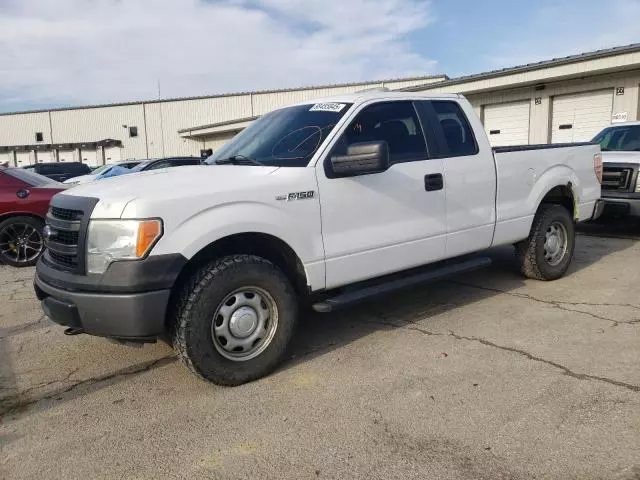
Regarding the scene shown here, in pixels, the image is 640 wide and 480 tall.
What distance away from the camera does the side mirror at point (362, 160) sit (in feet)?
12.1

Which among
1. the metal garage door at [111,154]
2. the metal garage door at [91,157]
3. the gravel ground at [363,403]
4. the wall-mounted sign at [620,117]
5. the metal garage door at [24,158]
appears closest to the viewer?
the gravel ground at [363,403]

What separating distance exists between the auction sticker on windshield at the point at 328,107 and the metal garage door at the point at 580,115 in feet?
43.1

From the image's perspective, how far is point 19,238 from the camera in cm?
798

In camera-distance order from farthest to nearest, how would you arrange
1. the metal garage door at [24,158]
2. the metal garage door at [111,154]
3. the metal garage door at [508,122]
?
the metal garage door at [24,158] < the metal garage door at [111,154] < the metal garage door at [508,122]

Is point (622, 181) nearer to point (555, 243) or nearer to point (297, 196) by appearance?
point (555, 243)

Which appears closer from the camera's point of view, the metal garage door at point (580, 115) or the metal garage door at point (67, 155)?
the metal garage door at point (580, 115)

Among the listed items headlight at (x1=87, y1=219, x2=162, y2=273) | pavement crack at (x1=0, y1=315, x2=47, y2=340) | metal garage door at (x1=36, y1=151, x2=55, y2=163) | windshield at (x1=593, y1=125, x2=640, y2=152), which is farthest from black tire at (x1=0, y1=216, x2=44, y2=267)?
metal garage door at (x1=36, y1=151, x2=55, y2=163)

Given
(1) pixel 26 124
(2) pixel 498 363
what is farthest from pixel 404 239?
(1) pixel 26 124

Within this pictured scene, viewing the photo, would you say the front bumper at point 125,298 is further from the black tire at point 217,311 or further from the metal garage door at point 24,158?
the metal garage door at point 24,158

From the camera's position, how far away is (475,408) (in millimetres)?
3152

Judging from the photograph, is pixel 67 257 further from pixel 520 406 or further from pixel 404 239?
pixel 520 406

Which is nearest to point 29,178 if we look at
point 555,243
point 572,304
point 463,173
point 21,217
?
point 21,217

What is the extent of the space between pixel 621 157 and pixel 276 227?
23.1ft

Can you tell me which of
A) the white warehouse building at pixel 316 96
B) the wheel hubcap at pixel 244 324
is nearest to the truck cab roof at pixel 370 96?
the wheel hubcap at pixel 244 324
